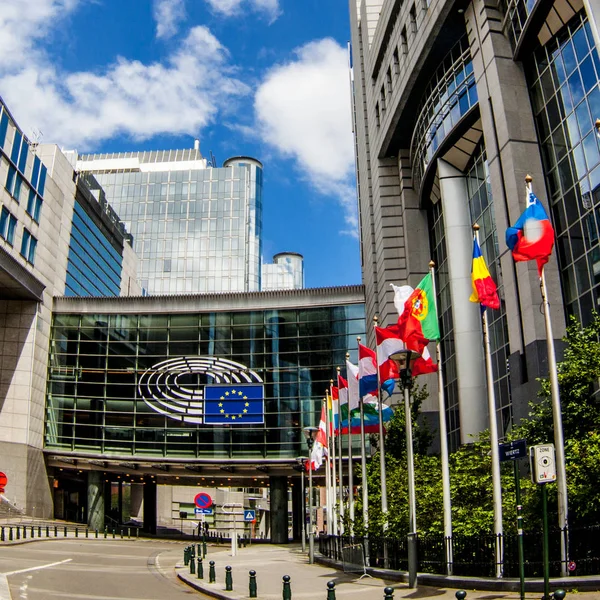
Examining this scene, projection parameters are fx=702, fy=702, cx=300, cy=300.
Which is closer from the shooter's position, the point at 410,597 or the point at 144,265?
the point at 410,597

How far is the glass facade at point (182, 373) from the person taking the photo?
56.9 metres

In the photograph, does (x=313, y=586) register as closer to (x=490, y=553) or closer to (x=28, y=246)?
(x=490, y=553)

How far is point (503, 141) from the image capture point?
98.6 ft

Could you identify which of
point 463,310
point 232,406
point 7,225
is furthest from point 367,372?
point 7,225

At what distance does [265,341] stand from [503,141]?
32.3m

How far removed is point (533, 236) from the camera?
690 inches

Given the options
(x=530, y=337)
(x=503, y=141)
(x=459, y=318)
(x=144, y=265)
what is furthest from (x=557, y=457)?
(x=144, y=265)

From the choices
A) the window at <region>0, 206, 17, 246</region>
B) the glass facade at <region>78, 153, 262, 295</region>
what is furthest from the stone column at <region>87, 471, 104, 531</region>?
the glass facade at <region>78, 153, 262, 295</region>

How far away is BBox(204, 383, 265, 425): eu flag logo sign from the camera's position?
56.5m

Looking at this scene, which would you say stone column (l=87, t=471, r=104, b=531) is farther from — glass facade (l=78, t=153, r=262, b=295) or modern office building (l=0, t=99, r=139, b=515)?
glass facade (l=78, t=153, r=262, b=295)

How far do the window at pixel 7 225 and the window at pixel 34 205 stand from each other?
336 cm

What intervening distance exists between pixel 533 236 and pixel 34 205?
49.4m

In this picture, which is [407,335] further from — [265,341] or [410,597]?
[265,341]

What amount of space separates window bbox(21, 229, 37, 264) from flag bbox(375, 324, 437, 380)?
40.6m
